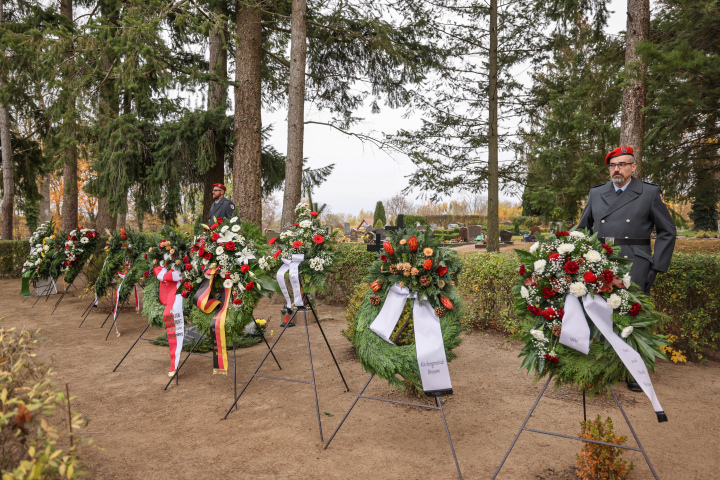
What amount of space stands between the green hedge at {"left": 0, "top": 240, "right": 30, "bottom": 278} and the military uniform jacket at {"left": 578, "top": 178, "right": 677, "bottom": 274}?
16.1 meters

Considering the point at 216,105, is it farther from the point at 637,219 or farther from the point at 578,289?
the point at 578,289

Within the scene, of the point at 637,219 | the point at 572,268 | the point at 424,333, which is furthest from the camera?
the point at 637,219

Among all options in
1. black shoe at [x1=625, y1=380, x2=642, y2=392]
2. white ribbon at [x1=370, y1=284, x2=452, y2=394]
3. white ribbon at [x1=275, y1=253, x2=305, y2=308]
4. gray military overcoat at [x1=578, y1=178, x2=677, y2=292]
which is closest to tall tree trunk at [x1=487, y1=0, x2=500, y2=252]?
black shoe at [x1=625, y1=380, x2=642, y2=392]

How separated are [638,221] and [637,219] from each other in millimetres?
21

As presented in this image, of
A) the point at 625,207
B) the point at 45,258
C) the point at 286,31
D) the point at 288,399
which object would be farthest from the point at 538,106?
the point at 45,258

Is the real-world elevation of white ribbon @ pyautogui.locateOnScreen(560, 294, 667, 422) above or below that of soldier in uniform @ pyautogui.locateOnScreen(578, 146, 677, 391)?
below

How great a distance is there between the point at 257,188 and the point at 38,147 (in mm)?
12123

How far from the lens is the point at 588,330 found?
261 centimetres

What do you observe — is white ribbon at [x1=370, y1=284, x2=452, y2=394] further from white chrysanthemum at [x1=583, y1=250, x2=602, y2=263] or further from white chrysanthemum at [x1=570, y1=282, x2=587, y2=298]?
white chrysanthemum at [x1=583, y1=250, x2=602, y2=263]

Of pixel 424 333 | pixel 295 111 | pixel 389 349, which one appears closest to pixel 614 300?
pixel 424 333

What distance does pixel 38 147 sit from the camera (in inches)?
624

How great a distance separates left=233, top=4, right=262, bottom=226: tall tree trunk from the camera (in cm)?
880

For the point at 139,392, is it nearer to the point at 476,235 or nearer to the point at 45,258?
the point at 45,258

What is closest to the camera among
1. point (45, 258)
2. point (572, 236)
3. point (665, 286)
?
point (572, 236)
